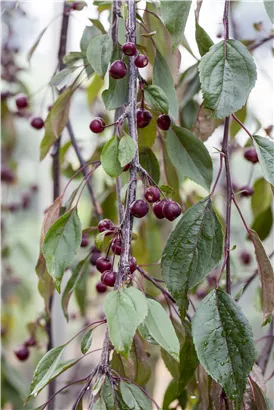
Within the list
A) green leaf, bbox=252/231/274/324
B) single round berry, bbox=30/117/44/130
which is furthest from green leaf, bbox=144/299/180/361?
single round berry, bbox=30/117/44/130

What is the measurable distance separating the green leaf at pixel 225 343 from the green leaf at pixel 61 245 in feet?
0.42

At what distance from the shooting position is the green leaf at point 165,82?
0.63 meters

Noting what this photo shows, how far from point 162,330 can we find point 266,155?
202 mm

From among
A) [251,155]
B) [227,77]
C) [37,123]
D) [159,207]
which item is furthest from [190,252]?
[37,123]

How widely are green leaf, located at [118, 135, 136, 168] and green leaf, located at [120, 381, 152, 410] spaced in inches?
7.5

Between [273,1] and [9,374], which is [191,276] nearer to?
[273,1]

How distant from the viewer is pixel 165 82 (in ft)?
2.10

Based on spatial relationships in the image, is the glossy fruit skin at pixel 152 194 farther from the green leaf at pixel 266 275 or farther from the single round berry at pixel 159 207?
the green leaf at pixel 266 275

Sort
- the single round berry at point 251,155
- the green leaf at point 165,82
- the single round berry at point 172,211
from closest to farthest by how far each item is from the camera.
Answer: the single round berry at point 172,211
the green leaf at point 165,82
the single round berry at point 251,155

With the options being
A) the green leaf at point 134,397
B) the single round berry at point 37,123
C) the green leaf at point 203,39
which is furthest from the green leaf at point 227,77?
the single round berry at point 37,123

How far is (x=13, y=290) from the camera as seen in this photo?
85.7 inches

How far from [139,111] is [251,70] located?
120 millimetres

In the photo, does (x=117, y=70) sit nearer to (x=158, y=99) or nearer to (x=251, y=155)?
(x=158, y=99)

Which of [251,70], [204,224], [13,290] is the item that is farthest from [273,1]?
[13,290]
